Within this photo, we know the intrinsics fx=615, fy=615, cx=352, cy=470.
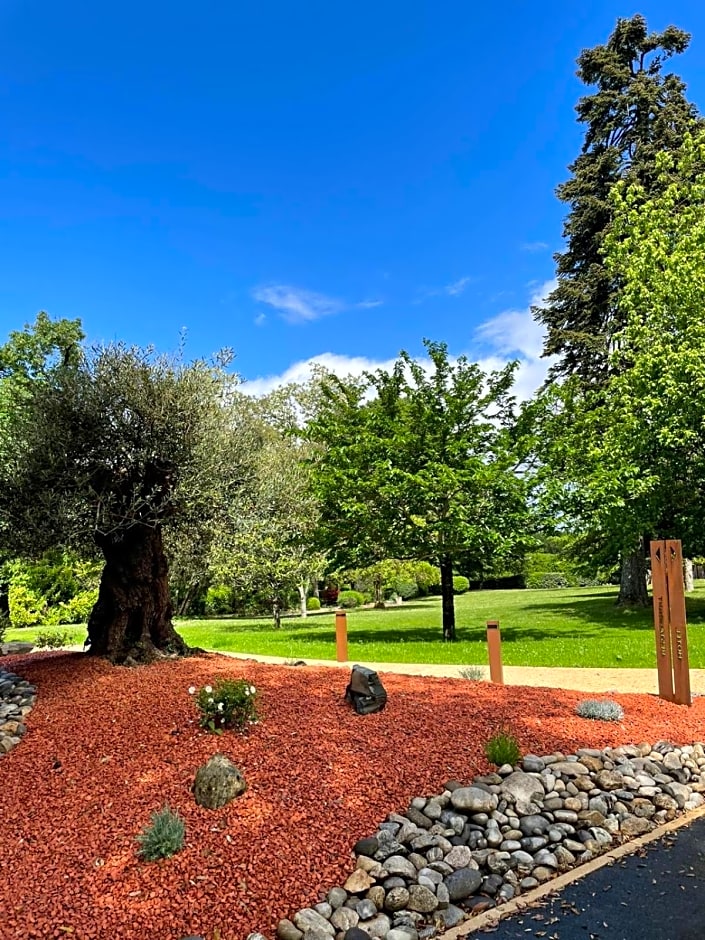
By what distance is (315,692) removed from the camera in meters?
5.74

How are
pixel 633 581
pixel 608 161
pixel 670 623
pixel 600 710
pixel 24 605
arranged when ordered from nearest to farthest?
pixel 600 710 → pixel 670 623 → pixel 608 161 → pixel 633 581 → pixel 24 605

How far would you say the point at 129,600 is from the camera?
691cm

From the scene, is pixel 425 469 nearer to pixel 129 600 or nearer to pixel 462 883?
pixel 129 600

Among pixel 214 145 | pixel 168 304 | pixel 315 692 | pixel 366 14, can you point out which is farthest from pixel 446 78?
pixel 315 692

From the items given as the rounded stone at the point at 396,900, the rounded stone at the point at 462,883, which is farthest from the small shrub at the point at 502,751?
the rounded stone at the point at 396,900

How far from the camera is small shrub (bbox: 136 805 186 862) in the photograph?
3.25m

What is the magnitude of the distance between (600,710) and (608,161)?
18.7 meters

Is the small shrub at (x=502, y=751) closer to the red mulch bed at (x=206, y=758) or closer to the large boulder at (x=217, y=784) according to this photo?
the red mulch bed at (x=206, y=758)

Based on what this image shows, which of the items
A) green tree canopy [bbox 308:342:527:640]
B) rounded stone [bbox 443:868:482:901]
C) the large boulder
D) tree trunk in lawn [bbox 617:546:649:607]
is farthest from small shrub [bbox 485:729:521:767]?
tree trunk in lawn [bbox 617:546:649:607]

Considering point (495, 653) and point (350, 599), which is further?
point (350, 599)

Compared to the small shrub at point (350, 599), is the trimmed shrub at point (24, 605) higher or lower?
higher

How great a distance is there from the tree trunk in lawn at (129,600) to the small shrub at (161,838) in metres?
3.57

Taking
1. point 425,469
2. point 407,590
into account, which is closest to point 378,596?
point 407,590

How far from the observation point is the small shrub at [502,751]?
4.34m
